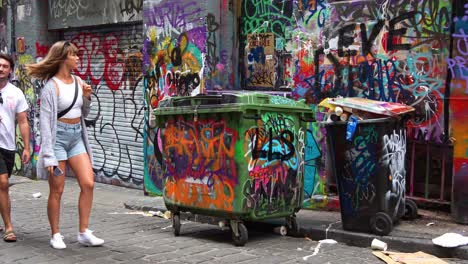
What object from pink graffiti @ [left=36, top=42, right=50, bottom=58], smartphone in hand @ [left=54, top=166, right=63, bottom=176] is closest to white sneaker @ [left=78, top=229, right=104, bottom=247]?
smartphone in hand @ [left=54, top=166, right=63, bottom=176]

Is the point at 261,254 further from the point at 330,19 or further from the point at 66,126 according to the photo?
the point at 330,19

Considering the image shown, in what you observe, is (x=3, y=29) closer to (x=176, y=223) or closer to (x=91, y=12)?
(x=91, y=12)

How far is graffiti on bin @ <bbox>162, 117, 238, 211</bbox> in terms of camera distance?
19.4 feet

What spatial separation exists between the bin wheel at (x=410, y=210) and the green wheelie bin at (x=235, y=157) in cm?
119

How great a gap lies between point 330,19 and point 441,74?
157cm

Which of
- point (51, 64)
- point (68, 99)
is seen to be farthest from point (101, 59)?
point (68, 99)

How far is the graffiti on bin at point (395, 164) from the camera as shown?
19.6 feet

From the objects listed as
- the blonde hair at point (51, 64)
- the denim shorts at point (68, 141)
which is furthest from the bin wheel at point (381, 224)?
the blonde hair at point (51, 64)

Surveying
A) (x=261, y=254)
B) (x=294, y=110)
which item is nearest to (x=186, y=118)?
(x=294, y=110)

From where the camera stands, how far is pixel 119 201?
9.16 m

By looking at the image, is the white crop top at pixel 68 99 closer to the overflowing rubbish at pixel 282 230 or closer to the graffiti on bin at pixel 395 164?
the overflowing rubbish at pixel 282 230

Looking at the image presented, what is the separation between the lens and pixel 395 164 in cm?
610

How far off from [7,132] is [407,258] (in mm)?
4061

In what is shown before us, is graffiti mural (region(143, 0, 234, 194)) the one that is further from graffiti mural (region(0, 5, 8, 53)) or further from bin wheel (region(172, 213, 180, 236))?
graffiti mural (region(0, 5, 8, 53))
